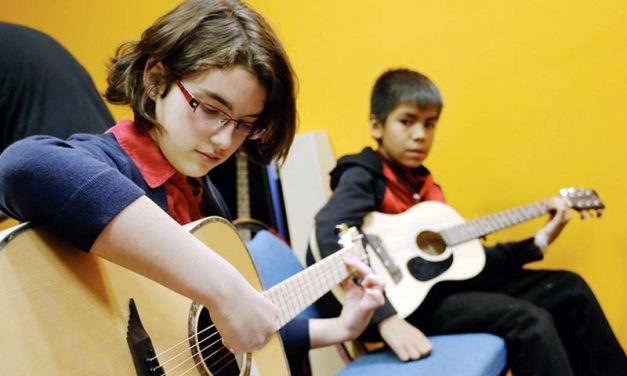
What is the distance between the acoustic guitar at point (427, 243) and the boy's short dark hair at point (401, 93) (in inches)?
12.2

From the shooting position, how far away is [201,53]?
33.8 inches

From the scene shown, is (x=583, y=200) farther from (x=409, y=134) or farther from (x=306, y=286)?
(x=306, y=286)

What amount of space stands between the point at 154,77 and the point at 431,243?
904 mm

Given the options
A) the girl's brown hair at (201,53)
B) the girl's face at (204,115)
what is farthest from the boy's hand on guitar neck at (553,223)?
the girl's face at (204,115)

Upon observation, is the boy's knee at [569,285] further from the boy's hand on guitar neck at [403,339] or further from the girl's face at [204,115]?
the girl's face at [204,115]

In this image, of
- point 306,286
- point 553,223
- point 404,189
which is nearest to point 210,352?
point 306,286

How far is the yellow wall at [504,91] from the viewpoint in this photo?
5.67ft

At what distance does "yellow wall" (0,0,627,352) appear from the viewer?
1729mm

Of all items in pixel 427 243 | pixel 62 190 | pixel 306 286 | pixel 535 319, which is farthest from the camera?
pixel 427 243

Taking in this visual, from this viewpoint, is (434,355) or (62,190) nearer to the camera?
(62,190)

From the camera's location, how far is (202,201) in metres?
1.05

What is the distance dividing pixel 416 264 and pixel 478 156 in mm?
628

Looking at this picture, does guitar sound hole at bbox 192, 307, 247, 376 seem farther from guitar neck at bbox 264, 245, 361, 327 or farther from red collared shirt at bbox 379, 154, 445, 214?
red collared shirt at bbox 379, 154, 445, 214

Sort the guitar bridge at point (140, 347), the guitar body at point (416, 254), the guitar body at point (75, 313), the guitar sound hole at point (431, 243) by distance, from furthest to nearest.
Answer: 1. the guitar sound hole at point (431, 243)
2. the guitar body at point (416, 254)
3. the guitar bridge at point (140, 347)
4. the guitar body at point (75, 313)
